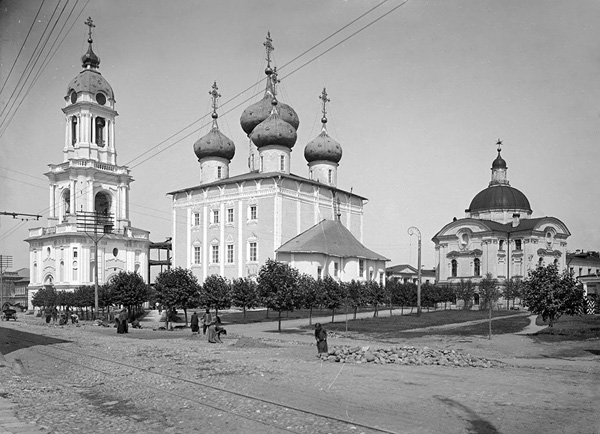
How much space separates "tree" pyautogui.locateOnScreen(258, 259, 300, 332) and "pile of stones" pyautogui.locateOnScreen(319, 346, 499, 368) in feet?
43.9

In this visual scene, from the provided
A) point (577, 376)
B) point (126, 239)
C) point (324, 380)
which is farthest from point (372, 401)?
point (126, 239)

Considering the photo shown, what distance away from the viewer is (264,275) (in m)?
33.8

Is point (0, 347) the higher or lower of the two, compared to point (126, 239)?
lower

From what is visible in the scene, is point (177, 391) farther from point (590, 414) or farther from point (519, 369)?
point (519, 369)

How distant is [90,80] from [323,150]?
2661 centimetres

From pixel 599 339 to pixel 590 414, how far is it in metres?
15.4

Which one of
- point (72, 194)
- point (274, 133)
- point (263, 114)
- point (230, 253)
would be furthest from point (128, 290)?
point (263, 114)

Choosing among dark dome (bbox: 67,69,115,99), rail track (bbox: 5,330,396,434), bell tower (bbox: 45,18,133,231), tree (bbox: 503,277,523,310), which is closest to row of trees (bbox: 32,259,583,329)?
tree (bbox: 503,277,523,310)

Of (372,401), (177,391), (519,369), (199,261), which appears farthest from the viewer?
(199,261)

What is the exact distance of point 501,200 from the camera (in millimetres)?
80625

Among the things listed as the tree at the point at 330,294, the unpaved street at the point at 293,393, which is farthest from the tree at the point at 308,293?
the unpaved street at the point at 293,393

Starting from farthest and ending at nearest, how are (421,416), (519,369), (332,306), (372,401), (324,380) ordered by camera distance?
(332,306) < (519,369) < (324,380) < (372,401) < (421,416)

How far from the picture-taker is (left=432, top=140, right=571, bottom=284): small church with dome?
71000 mm

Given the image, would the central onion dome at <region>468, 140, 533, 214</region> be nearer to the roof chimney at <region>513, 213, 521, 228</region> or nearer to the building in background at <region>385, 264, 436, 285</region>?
the roof chimney at <region>513, 213, 521, 228</region>
